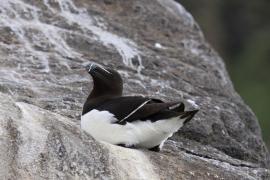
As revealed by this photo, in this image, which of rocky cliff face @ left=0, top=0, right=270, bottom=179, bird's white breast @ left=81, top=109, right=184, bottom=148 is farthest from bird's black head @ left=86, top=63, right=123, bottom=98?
bird's white breast @ left=81, top=109, right=184, bottom=148

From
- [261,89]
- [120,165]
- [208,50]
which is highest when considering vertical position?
[120,165]

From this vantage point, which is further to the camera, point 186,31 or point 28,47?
point 186,31

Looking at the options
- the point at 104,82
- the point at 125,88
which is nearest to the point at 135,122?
the point at 104,82

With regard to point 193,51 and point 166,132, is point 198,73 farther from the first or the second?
point 166,132

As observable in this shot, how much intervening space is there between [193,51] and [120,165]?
5.02 meters

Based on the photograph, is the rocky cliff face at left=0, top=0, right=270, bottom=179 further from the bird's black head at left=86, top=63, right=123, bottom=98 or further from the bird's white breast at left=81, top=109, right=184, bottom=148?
the bird's black head at left=86, top=63, right=123, bottom=98

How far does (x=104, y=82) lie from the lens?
9438 millimetres

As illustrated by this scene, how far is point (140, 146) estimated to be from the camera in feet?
29.5

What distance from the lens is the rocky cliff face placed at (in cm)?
795

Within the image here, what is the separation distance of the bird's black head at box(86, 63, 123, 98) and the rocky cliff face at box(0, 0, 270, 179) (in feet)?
1.02

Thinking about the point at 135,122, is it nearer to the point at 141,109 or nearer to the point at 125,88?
the point at 141,109

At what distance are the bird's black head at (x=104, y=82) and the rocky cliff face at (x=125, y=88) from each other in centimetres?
31

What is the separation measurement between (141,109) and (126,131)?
198 millimetres

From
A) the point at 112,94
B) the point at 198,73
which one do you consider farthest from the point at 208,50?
the point at 112,94
